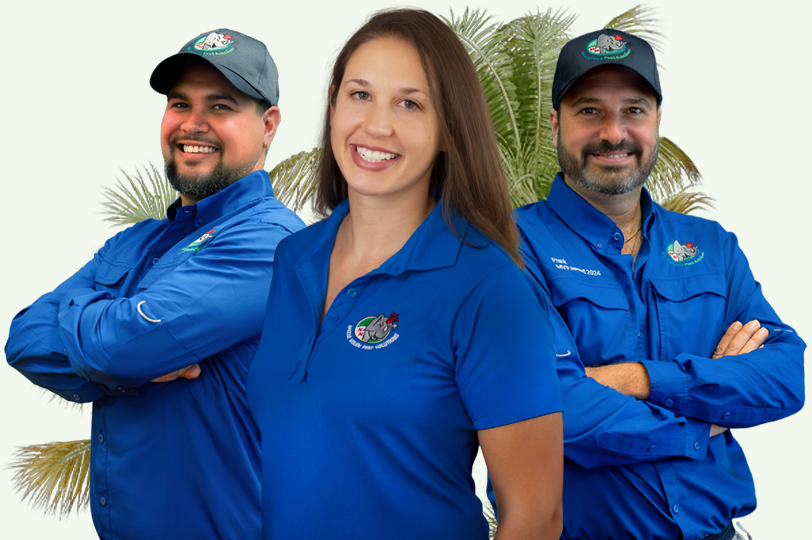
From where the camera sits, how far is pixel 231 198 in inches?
120

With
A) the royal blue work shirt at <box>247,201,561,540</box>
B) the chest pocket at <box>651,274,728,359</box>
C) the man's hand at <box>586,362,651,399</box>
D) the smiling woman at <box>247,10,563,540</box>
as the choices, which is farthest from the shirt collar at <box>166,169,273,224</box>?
the chest pocket at <box>651,274,728,359</box>

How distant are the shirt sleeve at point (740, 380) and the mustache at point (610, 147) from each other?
2.14 feet

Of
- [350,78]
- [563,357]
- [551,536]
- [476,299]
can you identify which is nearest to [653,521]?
[563,357]

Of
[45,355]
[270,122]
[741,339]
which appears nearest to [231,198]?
[270,122]

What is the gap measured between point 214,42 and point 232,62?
16cm

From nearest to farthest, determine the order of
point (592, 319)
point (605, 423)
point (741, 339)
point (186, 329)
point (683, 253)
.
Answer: point (605, 423)
point (186, 329)
point (592, 319)
point (741, 339)
point (683, 253)

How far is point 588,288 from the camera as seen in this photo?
8.86 feet

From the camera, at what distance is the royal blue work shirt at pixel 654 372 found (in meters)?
2.51

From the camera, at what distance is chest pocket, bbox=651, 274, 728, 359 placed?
276 centimetres

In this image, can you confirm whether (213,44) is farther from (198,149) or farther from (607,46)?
(607,46)

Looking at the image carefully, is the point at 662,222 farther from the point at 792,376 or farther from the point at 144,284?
the point at 144,284

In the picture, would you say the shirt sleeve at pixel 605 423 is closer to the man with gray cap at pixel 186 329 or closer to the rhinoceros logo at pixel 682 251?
the rhinoceros logo at pixel 682 251

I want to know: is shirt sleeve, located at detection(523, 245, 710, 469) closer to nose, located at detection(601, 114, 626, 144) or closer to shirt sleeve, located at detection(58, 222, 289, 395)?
nose, located at detection(601, 114, 626, 144)

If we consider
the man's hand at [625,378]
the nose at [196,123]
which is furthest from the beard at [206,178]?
the man's hand at [625,378]
